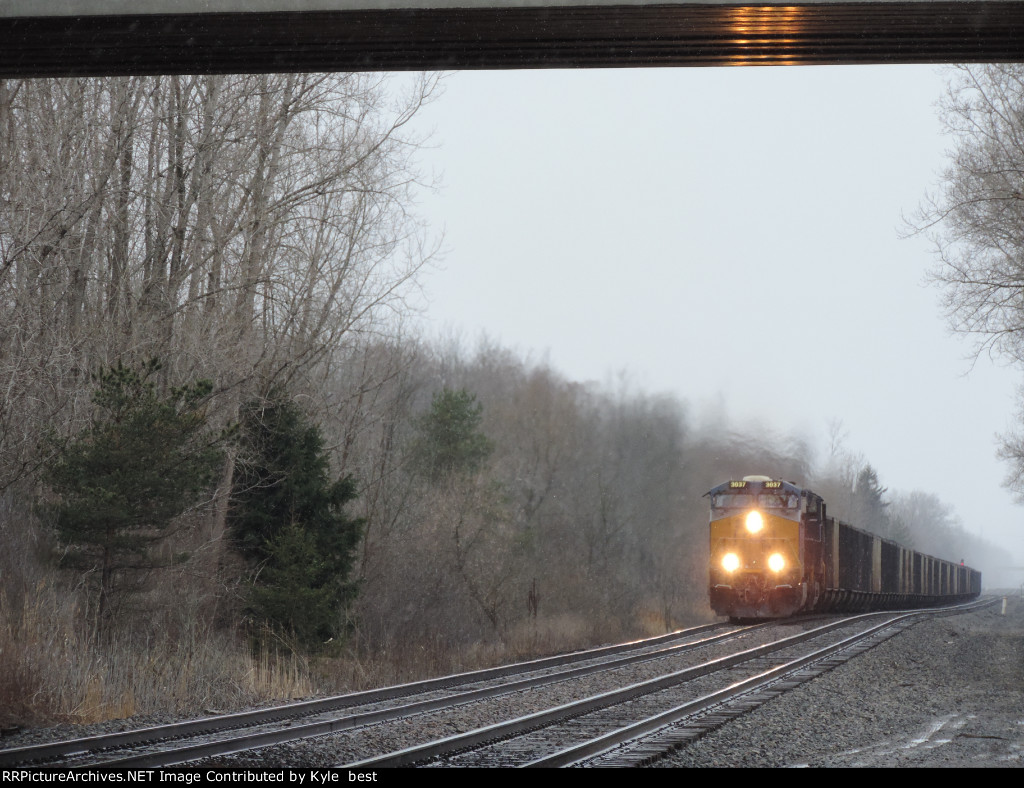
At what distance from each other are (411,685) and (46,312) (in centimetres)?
927

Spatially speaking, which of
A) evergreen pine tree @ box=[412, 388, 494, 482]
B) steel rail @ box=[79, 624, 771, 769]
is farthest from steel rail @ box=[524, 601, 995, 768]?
evergreen pine tree @ box=[412, 388, 494, 482]

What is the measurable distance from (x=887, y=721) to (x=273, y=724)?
21.6 feet

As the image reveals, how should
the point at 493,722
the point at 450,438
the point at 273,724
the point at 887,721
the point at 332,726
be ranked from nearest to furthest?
the point at 332,726
the point at 273,724
the point at 493,722
the point at 887,721
the point at 450,438

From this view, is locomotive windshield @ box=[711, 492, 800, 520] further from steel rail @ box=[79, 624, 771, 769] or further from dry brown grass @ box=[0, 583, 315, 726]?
dry brown grass @ box=[0, 583, 315, 726]

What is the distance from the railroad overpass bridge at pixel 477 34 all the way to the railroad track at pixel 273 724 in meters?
6.03

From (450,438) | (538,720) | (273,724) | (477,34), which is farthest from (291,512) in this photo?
(450,438)

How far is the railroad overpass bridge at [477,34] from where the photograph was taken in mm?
8336

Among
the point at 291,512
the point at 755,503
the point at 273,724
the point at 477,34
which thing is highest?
the point at 477,34

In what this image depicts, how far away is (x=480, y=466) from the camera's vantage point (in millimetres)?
38375

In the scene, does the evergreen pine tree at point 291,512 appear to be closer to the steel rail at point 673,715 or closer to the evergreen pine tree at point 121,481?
the evergreen pine tree at point 121,481

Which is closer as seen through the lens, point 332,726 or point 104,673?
point 332,726

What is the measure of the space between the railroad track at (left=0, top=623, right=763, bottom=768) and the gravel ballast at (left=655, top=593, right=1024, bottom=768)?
11.1 feet

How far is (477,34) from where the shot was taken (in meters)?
8.95

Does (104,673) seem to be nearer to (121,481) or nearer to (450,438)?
(121,481)
